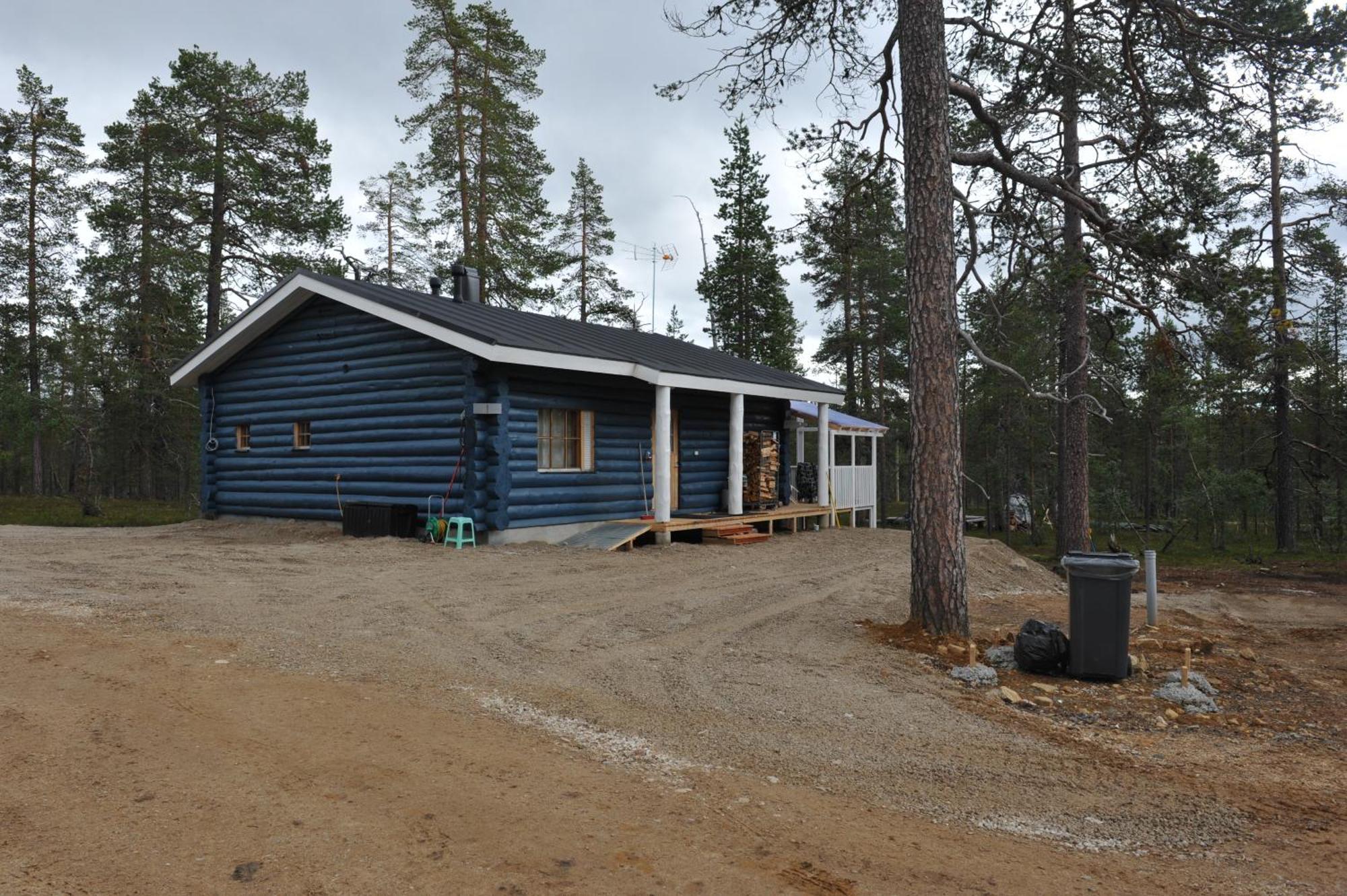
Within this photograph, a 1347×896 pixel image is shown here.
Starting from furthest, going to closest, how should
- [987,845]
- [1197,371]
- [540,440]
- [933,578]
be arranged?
[540,440], [1197,371], [933,578], [987,845]

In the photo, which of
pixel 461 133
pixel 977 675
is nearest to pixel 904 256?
Answer: pixel 461 133

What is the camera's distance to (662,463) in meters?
13.9

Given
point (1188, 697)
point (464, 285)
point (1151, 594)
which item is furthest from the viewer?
point (464, 285)

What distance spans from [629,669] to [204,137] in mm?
24653

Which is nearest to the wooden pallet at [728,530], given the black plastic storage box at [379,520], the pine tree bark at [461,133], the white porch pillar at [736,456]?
the white porch pillar at [736,456]

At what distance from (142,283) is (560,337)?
1843 centimetres

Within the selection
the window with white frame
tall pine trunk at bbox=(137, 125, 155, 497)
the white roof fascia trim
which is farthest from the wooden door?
tall pine trunk at bbox=(137, 125, 155, 497)

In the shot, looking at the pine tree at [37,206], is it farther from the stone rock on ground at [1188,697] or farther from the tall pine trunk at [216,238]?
the stone rock on ground at [1188,697]

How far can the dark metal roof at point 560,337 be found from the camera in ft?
40.6

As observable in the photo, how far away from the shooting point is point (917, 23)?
7.46m

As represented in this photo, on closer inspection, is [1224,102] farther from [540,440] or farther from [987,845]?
[540,440]

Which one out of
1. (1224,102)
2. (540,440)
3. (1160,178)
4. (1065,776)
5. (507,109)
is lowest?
(1065,776)

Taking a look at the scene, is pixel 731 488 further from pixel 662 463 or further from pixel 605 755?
pixel 605 755

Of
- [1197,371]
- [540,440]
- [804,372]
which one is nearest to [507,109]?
[540,440]
